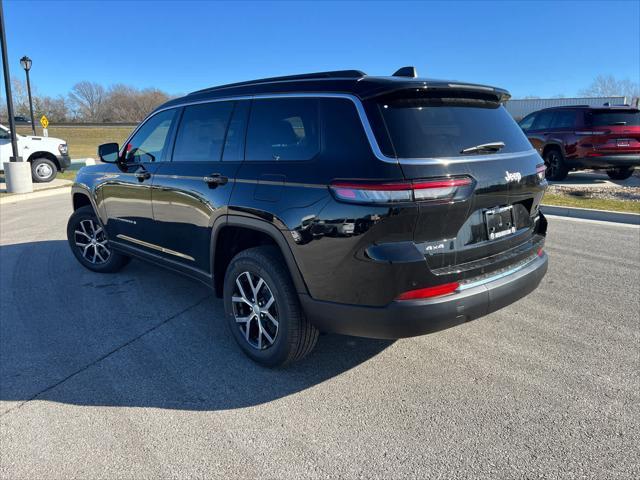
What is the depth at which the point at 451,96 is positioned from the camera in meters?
2.79

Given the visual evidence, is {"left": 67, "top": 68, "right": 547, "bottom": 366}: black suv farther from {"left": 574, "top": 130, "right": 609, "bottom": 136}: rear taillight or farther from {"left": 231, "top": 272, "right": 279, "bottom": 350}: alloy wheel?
{"left": 574, "top": 130, "right": 609, "bottom": 136}: rear taillight

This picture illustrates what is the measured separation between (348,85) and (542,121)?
1092 cm

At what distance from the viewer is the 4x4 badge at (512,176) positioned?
9.18 feet

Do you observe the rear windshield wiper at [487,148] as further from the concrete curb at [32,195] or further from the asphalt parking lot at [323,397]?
the concrete curb at [32,195]

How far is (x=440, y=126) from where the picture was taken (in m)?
2.66

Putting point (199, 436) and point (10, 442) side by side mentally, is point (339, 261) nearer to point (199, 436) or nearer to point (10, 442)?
point (199, 436)

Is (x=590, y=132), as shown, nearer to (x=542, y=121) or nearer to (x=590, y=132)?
(x=590, y=132)

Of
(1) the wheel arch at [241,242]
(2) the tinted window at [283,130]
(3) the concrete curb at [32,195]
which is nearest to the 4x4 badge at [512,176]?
(2) the tinted window at [283,130]

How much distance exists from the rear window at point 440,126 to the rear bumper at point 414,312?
80 cm

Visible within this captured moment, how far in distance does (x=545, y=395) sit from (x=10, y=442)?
10.1ft

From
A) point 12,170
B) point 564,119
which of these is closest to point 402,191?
point 564,119

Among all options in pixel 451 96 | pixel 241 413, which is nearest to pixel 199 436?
pixel 241 413

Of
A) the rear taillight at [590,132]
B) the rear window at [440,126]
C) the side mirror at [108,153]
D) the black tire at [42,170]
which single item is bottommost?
the rear window at [440,126]

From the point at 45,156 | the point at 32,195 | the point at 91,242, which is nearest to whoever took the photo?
the point at 91,242
